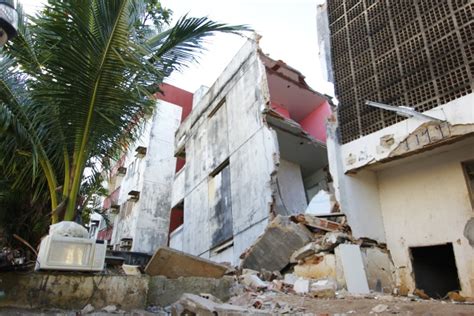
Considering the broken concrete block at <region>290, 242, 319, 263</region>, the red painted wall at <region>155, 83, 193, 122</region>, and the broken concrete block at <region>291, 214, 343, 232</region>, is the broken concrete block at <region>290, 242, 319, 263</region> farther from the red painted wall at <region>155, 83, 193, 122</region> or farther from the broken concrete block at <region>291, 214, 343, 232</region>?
the red painted wall at <region>155, 83, 193, 122</region>

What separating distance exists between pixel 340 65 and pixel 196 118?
6.74 metres

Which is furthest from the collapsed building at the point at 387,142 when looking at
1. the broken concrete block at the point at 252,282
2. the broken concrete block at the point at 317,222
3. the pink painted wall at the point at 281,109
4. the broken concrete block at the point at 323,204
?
the broken concrete block at the point at 252,282

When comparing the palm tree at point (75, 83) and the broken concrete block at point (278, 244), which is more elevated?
the palm tree at point (75, 83)

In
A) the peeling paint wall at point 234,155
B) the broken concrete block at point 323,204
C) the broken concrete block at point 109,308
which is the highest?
the peeling paint wall at point 234,155

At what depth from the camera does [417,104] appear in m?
6.44

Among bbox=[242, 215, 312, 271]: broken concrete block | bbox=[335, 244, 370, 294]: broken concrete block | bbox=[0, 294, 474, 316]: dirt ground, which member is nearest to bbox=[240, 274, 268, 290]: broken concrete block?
bbox=[0, 294, 474, 316]: dirt ground

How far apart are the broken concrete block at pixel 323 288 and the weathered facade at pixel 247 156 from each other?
2.81 metres

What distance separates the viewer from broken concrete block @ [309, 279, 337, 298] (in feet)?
15.5

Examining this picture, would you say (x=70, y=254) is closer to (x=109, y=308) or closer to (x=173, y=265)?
(x=109, y=308)

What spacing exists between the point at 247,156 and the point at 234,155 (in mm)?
791

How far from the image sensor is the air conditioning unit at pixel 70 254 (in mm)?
3338

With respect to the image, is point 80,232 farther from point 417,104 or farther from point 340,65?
point 340,65

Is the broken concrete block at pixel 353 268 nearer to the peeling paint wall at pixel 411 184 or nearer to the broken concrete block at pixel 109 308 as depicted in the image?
the peeling paint wall at pixel 411 184

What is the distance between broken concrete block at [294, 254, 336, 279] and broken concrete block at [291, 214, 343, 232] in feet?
2.32
